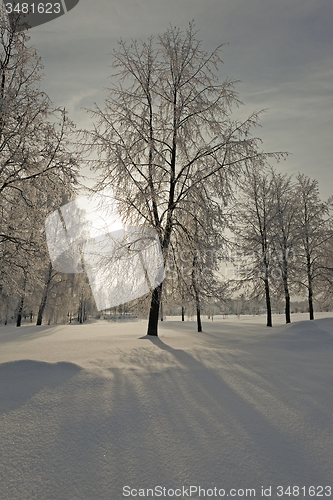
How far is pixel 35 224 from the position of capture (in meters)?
7.71

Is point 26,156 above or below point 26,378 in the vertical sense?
above

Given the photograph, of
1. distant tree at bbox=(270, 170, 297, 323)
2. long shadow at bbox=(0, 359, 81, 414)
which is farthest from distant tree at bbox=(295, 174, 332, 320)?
long shadow at bbox=(0, 359, 81, 414)

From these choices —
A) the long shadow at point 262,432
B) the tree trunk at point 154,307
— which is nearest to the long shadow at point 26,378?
the long shadow at point 262,432

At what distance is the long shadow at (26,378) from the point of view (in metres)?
3.30

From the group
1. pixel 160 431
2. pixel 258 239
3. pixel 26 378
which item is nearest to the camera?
pixel 160 431

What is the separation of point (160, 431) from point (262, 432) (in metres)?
1.07

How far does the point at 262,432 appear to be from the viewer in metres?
2.80

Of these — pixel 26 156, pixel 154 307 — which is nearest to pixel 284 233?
pixel 154 307

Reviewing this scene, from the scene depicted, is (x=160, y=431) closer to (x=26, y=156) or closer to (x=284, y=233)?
(x=26, y=156)

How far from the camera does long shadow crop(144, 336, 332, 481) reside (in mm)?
2328

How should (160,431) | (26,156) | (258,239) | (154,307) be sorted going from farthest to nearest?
(258,239)
(154,307)
(26,156)
(160,431)

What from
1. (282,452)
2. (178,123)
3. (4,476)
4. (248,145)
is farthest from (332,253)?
(4,476)

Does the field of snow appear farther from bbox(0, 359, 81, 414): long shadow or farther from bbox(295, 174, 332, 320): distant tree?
bbox(295, 174, 332, 320): distant tree

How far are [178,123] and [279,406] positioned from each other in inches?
357
